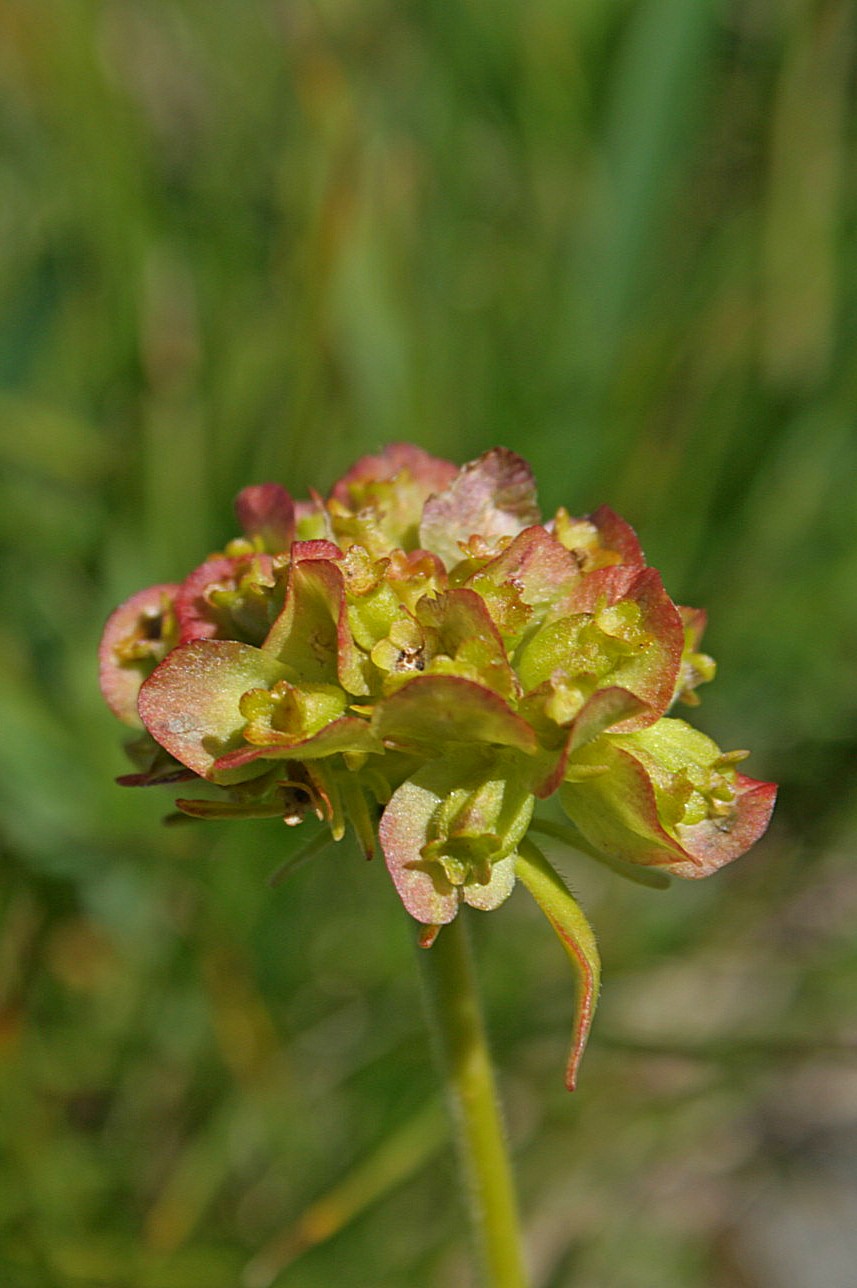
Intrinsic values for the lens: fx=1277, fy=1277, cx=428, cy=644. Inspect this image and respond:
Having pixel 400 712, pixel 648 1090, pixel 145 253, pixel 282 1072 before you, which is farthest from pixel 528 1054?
pixel 145 253

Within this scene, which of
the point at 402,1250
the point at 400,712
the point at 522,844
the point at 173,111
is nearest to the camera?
the point at 400,712

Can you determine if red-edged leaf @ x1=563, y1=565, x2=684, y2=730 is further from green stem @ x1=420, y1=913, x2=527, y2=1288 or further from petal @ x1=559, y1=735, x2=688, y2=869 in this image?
green stem @ x1=420, y1=913, x2=527, y2=1288

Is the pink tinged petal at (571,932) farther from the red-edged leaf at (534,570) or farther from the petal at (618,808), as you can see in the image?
the red-edged leaf at (534,570)

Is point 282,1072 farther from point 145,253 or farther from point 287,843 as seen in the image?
point 145,253

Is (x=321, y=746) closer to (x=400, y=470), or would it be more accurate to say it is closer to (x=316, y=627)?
(x=316, y=627)

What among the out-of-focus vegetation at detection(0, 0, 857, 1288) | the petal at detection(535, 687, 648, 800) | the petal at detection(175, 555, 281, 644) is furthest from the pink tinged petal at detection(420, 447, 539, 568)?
the out-of-focus vegetation at detection(0, 0, 857, 1288)

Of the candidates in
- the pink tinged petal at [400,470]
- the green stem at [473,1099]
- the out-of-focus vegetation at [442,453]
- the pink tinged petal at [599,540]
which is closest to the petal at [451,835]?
the green stem at [473,1099]
